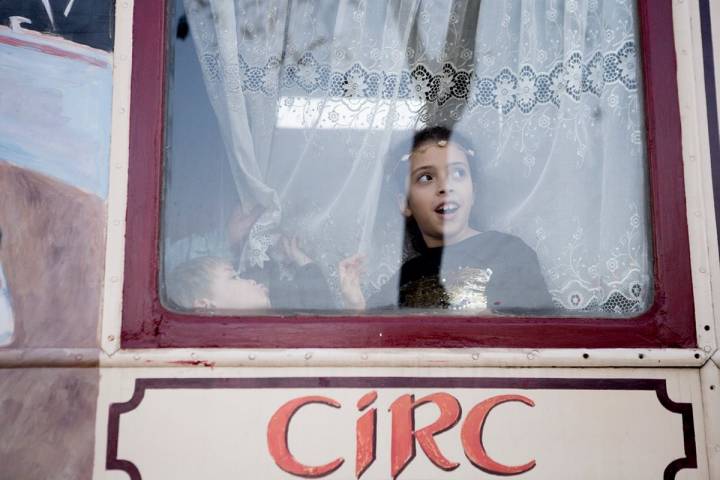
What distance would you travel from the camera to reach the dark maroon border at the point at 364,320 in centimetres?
240

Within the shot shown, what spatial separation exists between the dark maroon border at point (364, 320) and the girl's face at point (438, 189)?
0.34 metres

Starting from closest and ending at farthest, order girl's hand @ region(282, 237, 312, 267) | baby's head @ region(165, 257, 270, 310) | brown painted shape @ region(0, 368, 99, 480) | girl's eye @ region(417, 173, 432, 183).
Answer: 1. brown painted shape @ region(0, 368, 99, 480)
2. baby's head @ region(165, 257, 270, 310)
3. girl's hand @ region(282, 237, 312, 267)
4. girl's eye @ region(417, 173, 432, 183)

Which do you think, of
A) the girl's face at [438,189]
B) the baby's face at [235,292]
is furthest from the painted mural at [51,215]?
the girl's face at [438,189]

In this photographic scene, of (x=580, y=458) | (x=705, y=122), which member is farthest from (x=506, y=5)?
(x=580, y=458)

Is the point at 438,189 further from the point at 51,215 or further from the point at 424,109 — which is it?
the point at 51,215

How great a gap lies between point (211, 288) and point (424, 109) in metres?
0.79

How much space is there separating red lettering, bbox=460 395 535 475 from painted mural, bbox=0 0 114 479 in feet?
3.04

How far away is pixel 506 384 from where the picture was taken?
7.78 ft

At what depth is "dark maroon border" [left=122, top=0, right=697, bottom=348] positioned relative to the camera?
2.40m

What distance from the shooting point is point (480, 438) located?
234 cm

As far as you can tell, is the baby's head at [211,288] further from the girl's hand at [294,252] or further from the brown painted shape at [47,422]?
the brown painted shape at [47,422]

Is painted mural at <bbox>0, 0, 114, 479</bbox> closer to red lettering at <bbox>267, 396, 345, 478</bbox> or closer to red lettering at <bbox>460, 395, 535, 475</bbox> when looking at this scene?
red lettering at <bbox>267, 396, 345, 478</bbox>

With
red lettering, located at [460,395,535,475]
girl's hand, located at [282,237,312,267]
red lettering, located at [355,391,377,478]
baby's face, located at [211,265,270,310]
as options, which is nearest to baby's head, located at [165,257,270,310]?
baby's face, located at [211,265,270,310]

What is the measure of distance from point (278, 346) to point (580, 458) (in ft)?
2.62
